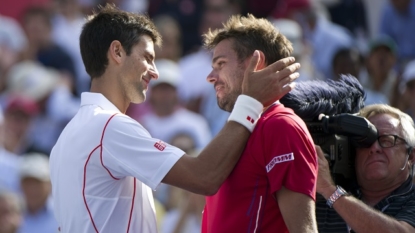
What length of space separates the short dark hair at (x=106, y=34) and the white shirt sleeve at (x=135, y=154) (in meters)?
0.38

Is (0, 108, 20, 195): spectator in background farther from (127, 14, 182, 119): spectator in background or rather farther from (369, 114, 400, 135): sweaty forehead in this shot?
(369, 114, 400, 135): sweaty forehead

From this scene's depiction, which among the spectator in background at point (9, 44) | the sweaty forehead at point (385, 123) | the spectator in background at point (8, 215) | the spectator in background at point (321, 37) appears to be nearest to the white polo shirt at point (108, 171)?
the sweaty forehead at point (385, 123)

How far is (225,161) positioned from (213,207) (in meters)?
0.30

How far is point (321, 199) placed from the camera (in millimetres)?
4730

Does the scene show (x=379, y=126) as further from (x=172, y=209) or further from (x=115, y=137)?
(x=172, y=209)

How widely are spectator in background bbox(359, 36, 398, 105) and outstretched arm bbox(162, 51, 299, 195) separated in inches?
177

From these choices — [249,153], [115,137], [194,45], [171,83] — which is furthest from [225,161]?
[194,45]

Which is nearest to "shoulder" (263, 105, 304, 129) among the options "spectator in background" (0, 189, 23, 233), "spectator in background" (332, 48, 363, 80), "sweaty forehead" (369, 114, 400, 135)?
"sweaty forehead" (369, 114, 400, 135)

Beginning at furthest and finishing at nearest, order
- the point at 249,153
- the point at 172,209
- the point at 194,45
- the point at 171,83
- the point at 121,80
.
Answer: the point at 194,45, the point at 171,83, the point at 172,209, the point at 121,80, the point at 249,153

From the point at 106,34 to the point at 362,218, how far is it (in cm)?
150

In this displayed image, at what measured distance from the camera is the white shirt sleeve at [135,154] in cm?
414

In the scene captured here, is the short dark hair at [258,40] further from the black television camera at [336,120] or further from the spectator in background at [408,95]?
the spectator in background at [408,95]

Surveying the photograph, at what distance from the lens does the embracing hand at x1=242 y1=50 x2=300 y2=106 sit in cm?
411

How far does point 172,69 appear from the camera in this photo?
9375mm
